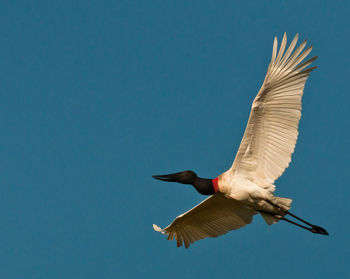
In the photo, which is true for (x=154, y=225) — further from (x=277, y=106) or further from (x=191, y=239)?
(x=277, y=106)

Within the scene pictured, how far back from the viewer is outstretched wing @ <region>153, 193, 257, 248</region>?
13.0 m

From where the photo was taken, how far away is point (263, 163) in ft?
38.8

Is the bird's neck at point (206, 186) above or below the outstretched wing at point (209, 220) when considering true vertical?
above

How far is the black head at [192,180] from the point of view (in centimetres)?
1230

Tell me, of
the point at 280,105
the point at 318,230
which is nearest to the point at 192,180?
the point at 280,105

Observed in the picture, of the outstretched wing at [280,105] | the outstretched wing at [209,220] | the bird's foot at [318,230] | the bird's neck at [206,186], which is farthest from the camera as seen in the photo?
the outstretched wing at [209,220]

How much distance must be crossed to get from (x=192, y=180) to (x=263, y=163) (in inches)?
69.5

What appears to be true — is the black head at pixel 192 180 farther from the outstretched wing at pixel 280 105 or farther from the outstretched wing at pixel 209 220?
the outstretched wing at pixel 280 105

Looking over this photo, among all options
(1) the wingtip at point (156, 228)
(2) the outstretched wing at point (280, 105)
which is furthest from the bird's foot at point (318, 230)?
(1) the wingtip at point (156, 228)

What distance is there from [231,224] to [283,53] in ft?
14.2

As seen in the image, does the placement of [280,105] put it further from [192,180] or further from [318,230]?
[318,230]

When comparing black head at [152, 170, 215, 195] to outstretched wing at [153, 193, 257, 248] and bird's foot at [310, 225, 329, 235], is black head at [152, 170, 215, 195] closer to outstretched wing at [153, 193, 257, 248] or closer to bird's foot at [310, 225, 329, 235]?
outstretched wing at [153, 193, 257, 248]

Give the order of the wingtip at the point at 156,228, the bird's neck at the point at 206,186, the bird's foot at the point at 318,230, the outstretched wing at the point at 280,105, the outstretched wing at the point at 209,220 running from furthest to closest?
the outstretched wing at the point at 209,220 < the bird's foot at the point at 318,230 < the wingtip at the point at 156,228 < the bird's neck at the point at 206,186 < the outstretched wing at the point at 280,105

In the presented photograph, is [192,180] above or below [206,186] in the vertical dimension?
above
